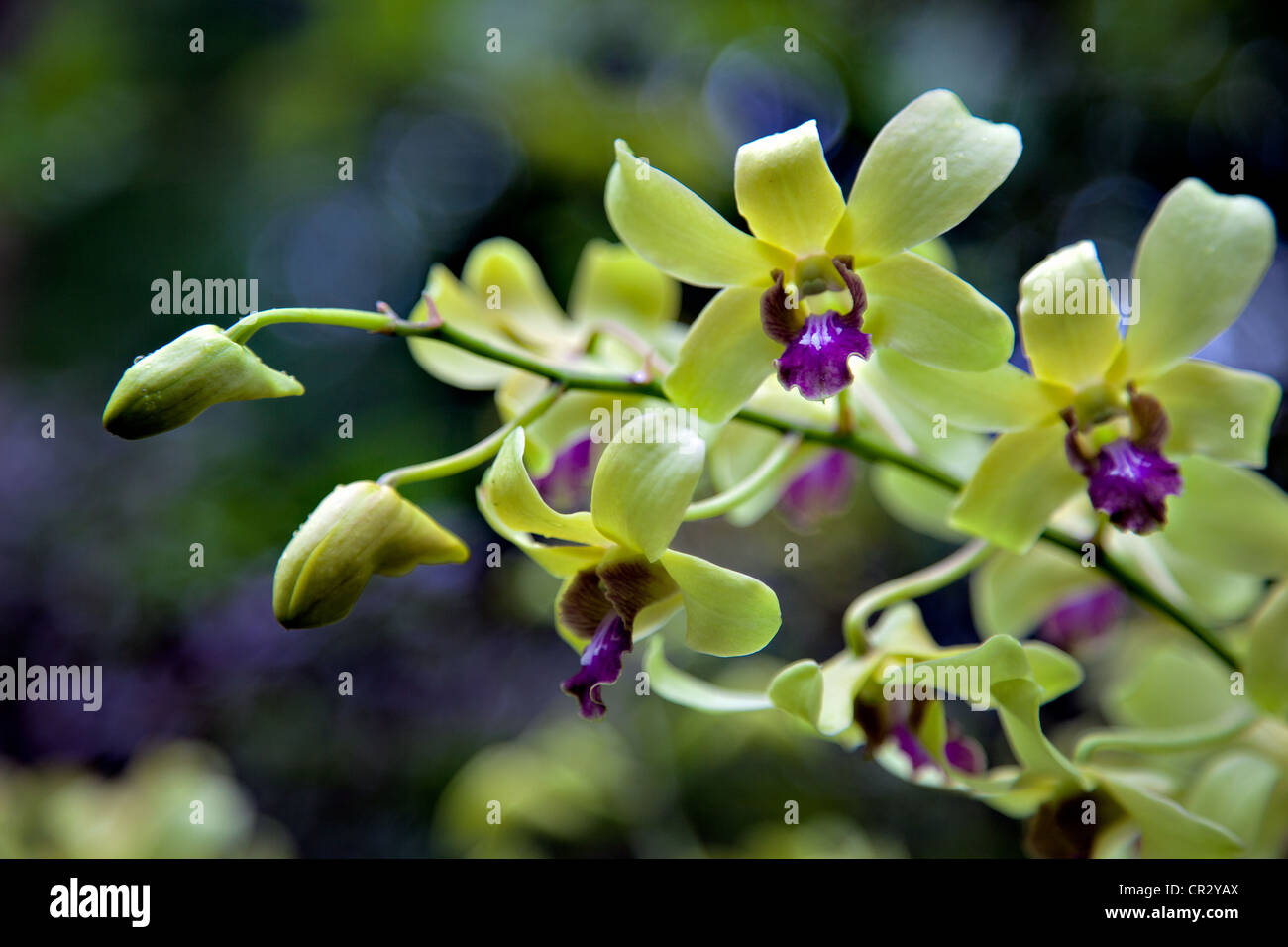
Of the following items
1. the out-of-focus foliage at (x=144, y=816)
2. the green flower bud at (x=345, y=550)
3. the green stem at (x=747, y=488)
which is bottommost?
the out-of-focus foliage at (x=144, y=816)

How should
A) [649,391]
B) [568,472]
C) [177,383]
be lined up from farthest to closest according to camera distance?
[568,472], [649,391], [177,383]

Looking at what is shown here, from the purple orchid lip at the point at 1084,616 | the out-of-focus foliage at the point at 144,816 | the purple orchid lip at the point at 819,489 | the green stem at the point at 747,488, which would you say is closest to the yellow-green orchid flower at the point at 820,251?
the green stem at the point at 747,488

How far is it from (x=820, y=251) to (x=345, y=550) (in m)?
0.60

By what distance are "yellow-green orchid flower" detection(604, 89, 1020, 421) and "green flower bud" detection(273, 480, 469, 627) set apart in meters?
0.31

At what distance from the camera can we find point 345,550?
96 centimetres

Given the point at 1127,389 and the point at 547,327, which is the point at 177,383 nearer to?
the point at 547,327

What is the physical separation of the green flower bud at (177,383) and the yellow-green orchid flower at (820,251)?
415 millimetres

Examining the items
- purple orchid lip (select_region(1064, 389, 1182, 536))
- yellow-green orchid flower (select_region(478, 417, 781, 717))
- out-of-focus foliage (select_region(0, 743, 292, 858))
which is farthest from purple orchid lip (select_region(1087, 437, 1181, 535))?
out-of-focus foliage (select_region(0, 743, 292, 858))

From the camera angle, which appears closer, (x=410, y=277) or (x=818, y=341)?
Result: (x=818, y=341)

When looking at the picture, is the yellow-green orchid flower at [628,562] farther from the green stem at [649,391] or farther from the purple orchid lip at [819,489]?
the purple orchid lip at [819,489]

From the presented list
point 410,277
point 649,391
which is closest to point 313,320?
point 649,391

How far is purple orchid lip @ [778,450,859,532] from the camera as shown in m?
1.59

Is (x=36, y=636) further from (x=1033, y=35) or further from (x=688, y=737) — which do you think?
(x=1033, y=35)

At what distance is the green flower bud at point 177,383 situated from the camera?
879mm
